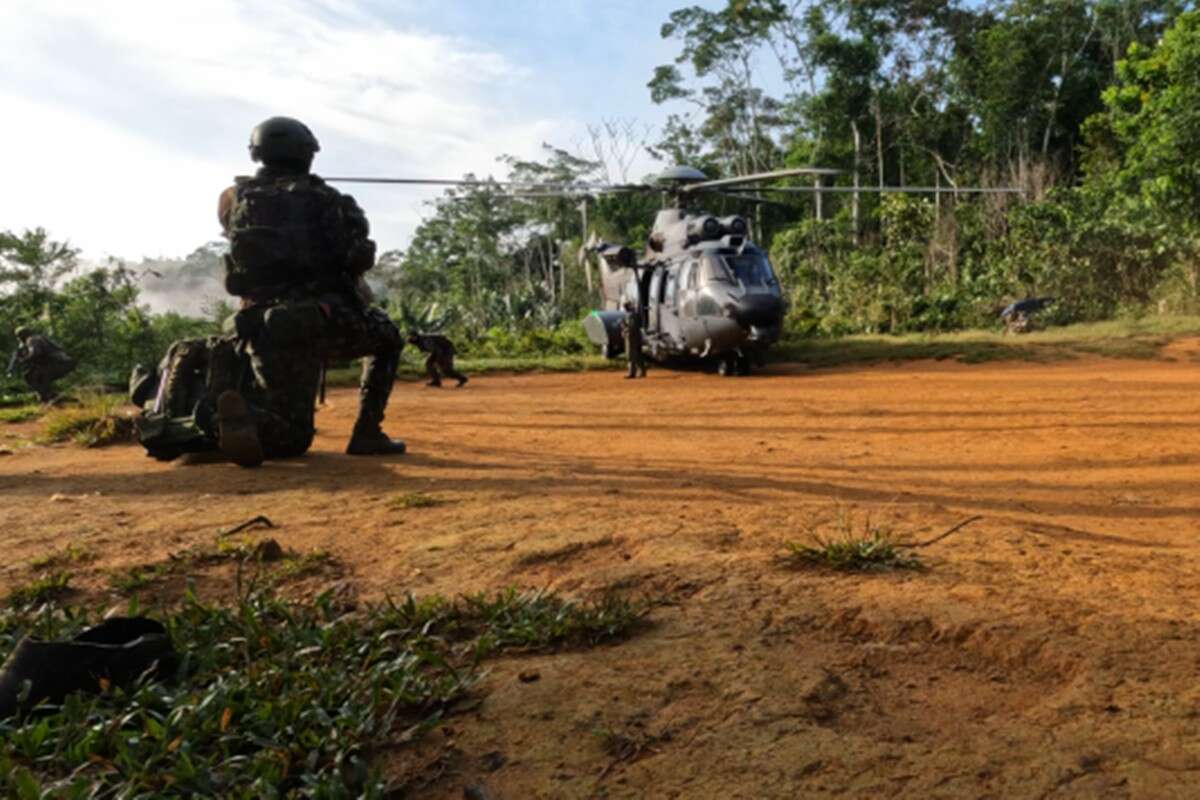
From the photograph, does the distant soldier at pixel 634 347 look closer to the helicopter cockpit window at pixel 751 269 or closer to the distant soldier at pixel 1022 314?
the helicopter cockpit window at pixel 751 269

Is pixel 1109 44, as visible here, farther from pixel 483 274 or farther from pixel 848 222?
pixel 483 274

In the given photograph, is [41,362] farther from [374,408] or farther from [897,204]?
[897,204]

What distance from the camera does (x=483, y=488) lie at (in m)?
4.80

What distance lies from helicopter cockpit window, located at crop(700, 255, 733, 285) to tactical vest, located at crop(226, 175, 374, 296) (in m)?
8.30

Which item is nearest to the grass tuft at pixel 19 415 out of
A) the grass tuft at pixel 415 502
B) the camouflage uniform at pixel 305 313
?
the camouflage uniform at pixel 305 313

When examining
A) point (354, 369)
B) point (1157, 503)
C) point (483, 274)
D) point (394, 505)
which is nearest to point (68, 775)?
point (394, 505)

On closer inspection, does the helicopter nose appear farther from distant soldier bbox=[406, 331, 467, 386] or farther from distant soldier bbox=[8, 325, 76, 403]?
distant soldier bbox=[8, 325, 76, 403]

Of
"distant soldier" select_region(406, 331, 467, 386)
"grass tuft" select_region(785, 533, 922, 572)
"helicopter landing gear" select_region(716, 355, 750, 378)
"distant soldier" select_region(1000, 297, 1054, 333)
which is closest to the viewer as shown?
"grass tuft" select_region(785, 533, 922, 572)

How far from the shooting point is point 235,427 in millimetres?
5430

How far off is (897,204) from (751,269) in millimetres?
13547

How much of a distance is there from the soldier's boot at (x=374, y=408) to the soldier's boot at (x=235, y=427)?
2.83 ft

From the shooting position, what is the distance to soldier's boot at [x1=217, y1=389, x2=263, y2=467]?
5414 mm

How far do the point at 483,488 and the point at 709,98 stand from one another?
39.5 metres

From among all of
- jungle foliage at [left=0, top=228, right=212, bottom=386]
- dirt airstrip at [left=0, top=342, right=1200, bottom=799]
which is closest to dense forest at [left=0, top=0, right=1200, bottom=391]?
jungle foliage at [left=0, top=228, right=212, bottom=386]
